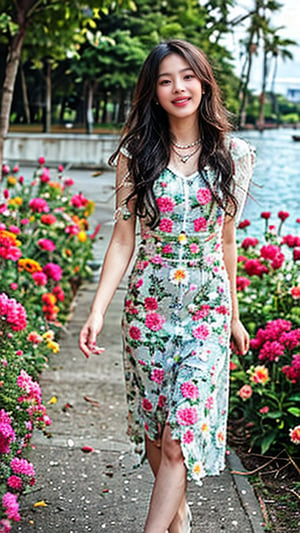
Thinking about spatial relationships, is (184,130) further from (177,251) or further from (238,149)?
(177,251)

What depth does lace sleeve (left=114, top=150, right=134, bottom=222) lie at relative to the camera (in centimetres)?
249

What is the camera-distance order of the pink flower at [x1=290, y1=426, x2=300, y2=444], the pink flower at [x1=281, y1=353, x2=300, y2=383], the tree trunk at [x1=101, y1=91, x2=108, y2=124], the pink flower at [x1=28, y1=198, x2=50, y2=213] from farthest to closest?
the tree trunk at [x1=101, y1=91, x2=108, y2=124] < the pink flower at [x1=28, y1=198, x2=50, y2=213] < the pink flower at [x1=281, y1=353, x2=300, y2=383] < the pink flower at [x1=290, y1=426, x2=300, y2=444]

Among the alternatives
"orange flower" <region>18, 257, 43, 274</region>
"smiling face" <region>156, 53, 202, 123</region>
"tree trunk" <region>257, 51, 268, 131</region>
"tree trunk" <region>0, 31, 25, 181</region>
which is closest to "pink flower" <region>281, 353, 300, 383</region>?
"smiling face" <region>156, 53, 202, 123</region>

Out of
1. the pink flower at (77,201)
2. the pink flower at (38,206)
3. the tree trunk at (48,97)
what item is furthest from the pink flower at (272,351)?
the tree trunk at (48,97)

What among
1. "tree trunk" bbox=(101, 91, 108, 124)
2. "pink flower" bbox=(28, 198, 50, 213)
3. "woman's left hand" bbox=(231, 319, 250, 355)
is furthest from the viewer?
"tree trunk" bbox=(101, 91, 108, 124)

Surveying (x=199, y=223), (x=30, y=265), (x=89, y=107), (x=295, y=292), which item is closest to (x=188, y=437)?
(x=199, y=223)

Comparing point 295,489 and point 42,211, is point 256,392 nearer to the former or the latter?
point 295,489

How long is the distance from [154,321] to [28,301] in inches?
82.2

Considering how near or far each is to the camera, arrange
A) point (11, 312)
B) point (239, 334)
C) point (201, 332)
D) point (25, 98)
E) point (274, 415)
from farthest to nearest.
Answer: point (25, 98) → point (274, 415) → point (11, 312) → point (239, 334) → point (201, 332)

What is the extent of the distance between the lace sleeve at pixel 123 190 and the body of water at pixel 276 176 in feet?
14.5

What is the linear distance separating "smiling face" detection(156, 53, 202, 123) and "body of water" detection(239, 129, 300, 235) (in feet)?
14.7

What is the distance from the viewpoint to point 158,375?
2.45m

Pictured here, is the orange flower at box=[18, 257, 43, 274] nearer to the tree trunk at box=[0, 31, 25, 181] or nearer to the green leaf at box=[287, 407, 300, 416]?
the tree trunk at box=[0, 31, 25, 181]

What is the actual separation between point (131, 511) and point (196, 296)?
101 centimetres
